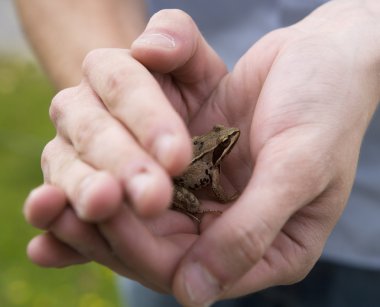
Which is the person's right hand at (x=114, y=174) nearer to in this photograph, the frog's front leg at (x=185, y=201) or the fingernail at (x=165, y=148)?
the fingernail at (x=165, y=148)

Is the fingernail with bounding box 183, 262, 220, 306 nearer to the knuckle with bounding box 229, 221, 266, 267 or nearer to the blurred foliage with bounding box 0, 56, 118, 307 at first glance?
the knuckle with bounding box 229, 221, 266, 267

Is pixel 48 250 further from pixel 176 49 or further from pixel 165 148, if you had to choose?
pixel 176 49

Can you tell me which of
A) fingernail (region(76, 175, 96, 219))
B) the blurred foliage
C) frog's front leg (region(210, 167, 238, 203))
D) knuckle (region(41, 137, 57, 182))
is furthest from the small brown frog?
the blurred foliage

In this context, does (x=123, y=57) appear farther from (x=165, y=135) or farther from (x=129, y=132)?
(x=165, y=135)

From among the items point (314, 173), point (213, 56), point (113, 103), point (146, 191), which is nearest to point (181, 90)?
point (213, 56)

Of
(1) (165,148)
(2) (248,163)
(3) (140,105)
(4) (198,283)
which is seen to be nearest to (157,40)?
(3) (140,105)
